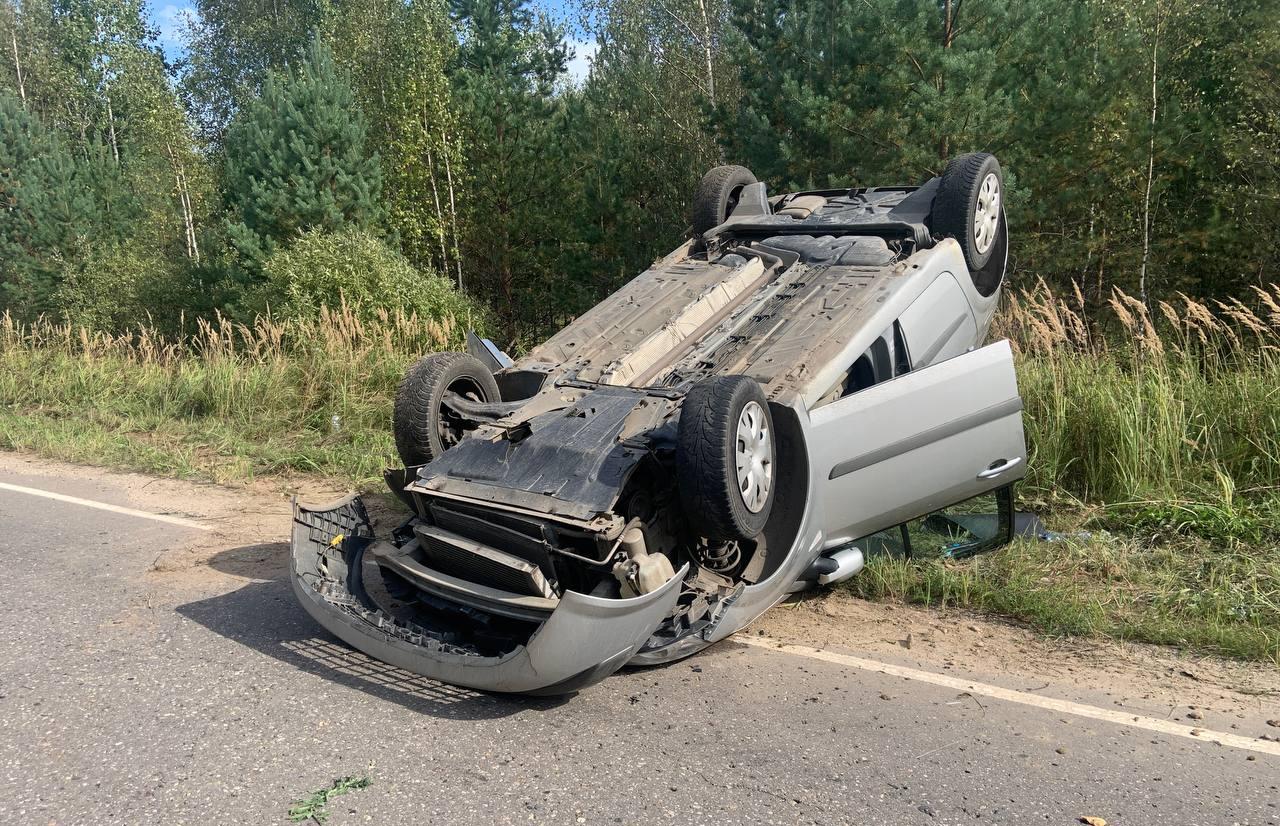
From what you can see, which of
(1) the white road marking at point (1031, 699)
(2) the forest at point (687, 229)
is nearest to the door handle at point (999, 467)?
(2) the forest at point (687, 229)

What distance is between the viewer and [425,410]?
4973 millimetres

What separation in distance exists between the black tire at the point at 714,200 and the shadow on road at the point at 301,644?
3.66 meters

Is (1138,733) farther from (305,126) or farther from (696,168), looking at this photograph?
(305,126)

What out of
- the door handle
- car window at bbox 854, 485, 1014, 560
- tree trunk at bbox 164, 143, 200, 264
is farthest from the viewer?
tree trunk at bbox 164, 143, 200, 264

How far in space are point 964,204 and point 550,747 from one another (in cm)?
421

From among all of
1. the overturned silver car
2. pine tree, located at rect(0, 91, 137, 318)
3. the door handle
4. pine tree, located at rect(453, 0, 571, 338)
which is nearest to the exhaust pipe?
the overturned silver car

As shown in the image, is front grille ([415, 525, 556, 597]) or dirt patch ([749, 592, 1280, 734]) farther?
front grille ([415, 525, 556, 597])

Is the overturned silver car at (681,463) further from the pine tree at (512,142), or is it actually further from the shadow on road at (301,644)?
the pine tree at (512,142)

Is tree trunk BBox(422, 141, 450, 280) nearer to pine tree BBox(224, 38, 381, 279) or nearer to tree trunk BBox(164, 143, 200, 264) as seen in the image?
pine tree BBox(224, 38, 381, 279)

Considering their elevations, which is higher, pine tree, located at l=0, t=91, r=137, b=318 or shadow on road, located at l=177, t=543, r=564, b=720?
pine tree, located at l=0, t=91, r=137, b=318

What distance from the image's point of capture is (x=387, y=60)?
1057 inches

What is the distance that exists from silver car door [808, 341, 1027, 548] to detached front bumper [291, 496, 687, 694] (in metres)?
1.11

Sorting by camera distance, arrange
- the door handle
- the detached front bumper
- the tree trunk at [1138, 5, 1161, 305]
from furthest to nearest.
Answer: the tree trunk at [1138, 5, 1161, 305], the door handle, the detached front bumper

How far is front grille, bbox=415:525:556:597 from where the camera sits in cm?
388
